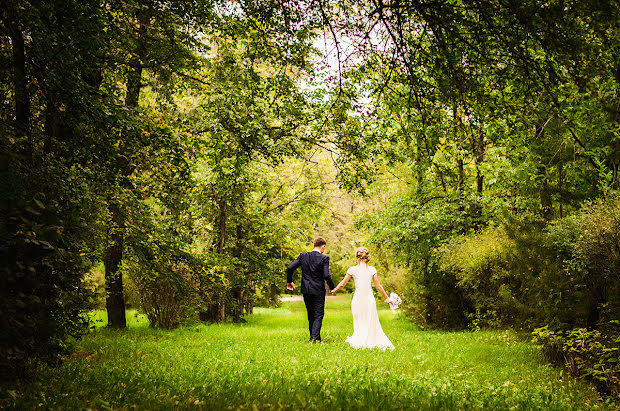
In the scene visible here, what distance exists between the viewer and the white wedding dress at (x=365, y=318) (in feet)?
35.9

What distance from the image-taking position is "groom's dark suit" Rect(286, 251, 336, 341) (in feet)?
35.9

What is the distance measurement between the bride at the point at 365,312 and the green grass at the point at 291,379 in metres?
0.61

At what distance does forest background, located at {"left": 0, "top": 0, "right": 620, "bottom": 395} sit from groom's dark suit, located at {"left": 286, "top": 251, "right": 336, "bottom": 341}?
6.51 ft

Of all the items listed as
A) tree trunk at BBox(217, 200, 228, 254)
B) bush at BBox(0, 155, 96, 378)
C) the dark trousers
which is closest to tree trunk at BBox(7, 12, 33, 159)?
bush at BBox(0, 155, 96, 378)

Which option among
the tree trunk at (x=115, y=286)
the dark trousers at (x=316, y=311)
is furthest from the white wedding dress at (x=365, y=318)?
the tree trunk at (x=115, y=286)

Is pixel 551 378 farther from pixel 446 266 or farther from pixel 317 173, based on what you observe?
pixel 317 173

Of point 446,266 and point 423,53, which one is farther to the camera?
point 446,266

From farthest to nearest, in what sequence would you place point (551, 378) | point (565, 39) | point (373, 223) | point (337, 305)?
point (337, 305), point (373, 223), point (551, 378), point (565, 39)

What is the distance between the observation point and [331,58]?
6652 mm

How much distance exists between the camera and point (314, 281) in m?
11.1

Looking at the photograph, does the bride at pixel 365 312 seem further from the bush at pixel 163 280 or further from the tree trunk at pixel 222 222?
the tree trunk at pixel 222 222

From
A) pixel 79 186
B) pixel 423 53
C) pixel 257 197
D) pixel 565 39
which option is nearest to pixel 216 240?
pixel 257 197

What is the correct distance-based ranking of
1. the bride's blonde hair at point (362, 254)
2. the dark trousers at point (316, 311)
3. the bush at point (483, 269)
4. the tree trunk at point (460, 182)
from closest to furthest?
the dark trousers at point (316, 311)
the bride's blonde hair at point (362, 254)
the bush at point (483, 269)
the tree trunk at point (460, 182)

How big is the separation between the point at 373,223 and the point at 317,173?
518 centimetres
